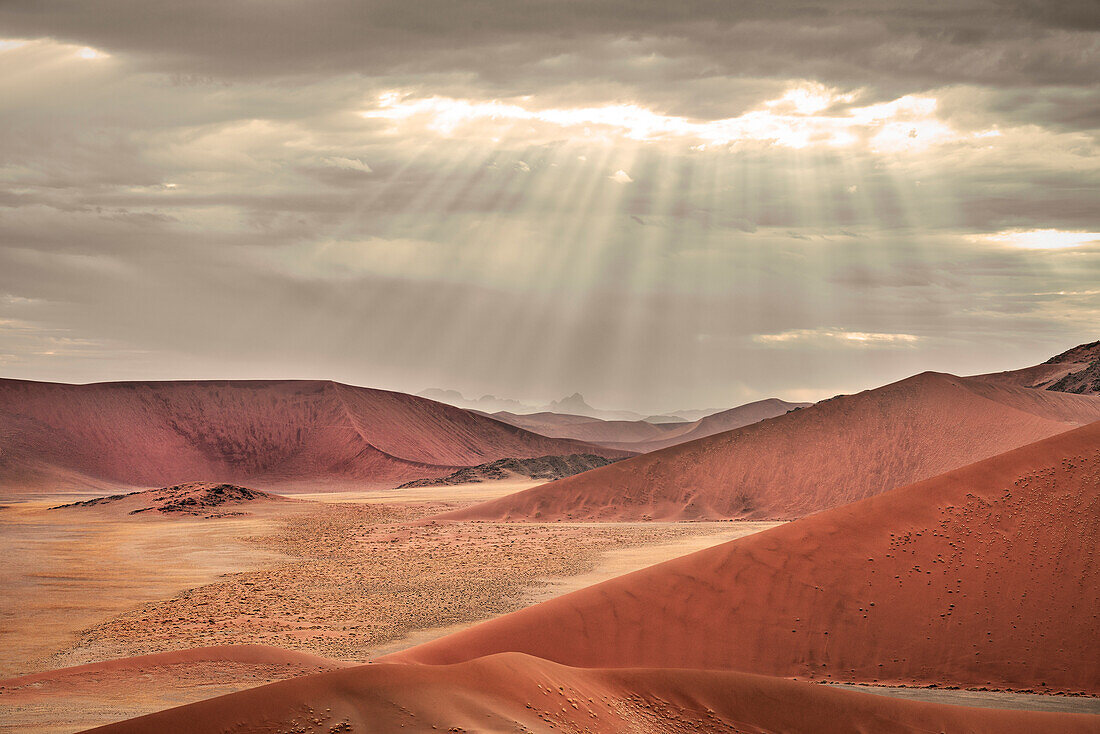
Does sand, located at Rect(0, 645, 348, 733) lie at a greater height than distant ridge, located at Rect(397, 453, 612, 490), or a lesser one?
lesser

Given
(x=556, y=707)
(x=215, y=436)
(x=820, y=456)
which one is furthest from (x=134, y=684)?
(x=215, y=436)

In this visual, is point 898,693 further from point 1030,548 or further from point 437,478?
point 437,478

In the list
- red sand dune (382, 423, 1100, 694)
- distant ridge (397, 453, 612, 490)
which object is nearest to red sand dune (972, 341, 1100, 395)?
distant ridge (397, 453, 612, 490)

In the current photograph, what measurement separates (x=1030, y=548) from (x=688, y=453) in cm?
3263

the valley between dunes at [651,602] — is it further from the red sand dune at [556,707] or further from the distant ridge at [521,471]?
the distant ridge at [521,471]

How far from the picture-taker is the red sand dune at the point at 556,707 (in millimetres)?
7254

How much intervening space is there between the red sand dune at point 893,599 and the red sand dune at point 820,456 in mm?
24798

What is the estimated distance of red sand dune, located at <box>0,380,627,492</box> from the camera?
272 feet

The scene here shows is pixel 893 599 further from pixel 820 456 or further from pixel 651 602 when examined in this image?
pixel 820 456

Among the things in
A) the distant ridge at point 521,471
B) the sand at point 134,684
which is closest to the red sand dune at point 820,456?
the sand at point 134,684

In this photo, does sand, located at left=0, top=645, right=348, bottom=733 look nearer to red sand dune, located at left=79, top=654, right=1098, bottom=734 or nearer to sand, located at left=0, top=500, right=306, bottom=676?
→ red sand dune, located at left=79, top=654, right=1098, bottom=734

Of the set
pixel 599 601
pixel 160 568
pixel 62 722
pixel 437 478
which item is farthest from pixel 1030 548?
pixel 437 478

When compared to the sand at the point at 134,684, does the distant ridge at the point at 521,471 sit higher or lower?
higher

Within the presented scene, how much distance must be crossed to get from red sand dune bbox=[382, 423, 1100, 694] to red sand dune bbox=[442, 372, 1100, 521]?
24798mm
